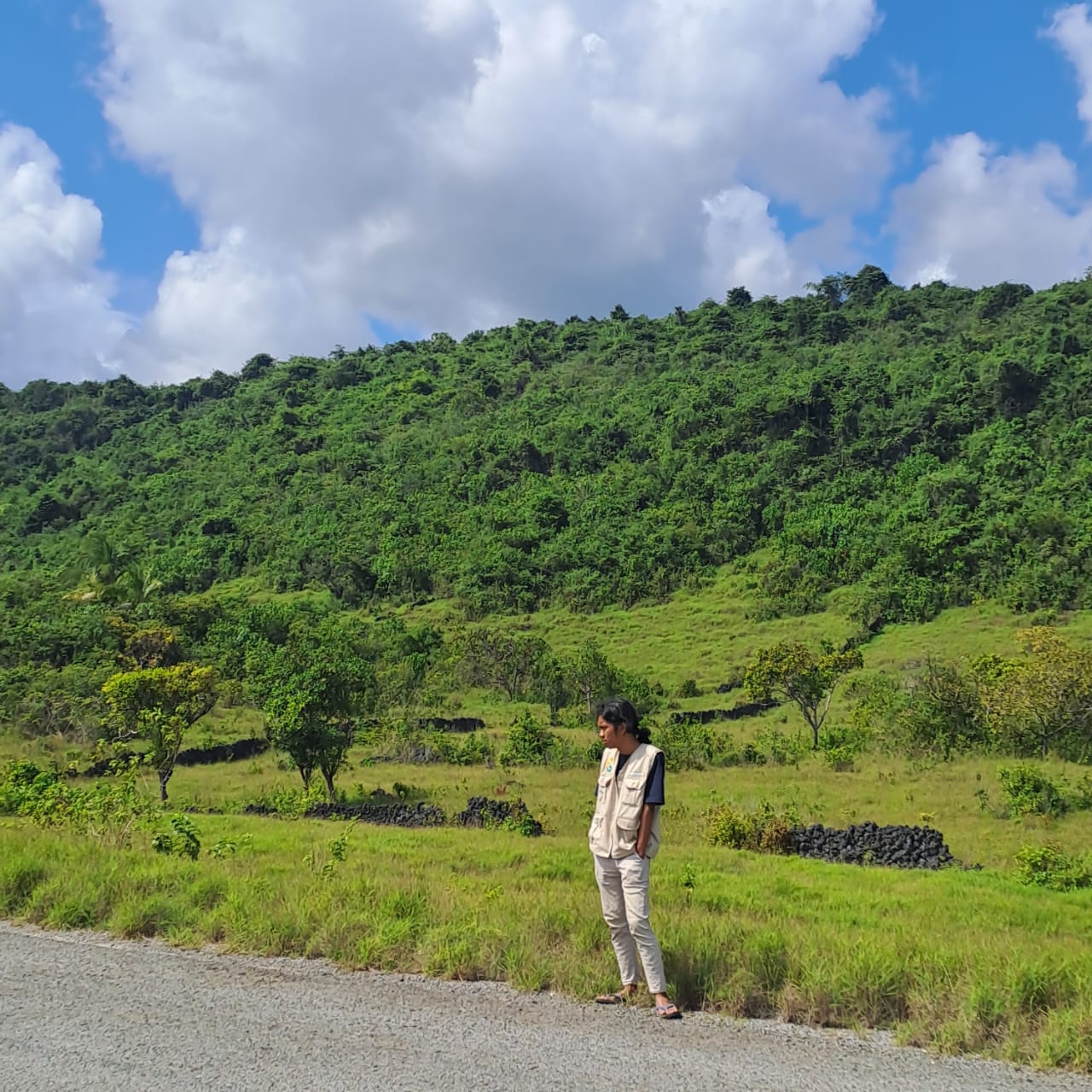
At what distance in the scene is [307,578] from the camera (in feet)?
235

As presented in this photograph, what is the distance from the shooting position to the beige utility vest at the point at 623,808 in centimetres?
435

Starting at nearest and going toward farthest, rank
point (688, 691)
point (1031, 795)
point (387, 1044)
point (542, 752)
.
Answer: point (387, 1044), point (1031, 795), point (542, 752), point (688, 691)

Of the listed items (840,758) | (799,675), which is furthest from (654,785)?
(799,675)

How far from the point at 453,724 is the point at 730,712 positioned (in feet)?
40.8

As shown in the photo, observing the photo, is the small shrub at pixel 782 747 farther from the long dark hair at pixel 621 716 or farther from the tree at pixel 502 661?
the long dark hair at pixel 621 716

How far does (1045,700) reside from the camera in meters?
23.2

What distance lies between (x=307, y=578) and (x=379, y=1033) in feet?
231

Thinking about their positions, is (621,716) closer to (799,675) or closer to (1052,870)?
(1052,870)

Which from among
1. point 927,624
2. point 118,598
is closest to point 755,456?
point 927,624

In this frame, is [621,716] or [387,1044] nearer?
[387,1044]

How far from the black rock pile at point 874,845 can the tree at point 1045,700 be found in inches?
417

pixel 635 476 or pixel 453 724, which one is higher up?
pixel 635 476

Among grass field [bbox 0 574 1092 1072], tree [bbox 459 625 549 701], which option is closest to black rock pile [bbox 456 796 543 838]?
grass field [bbox 0 574 1092 1072]

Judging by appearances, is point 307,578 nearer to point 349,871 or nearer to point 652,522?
point 652,522
